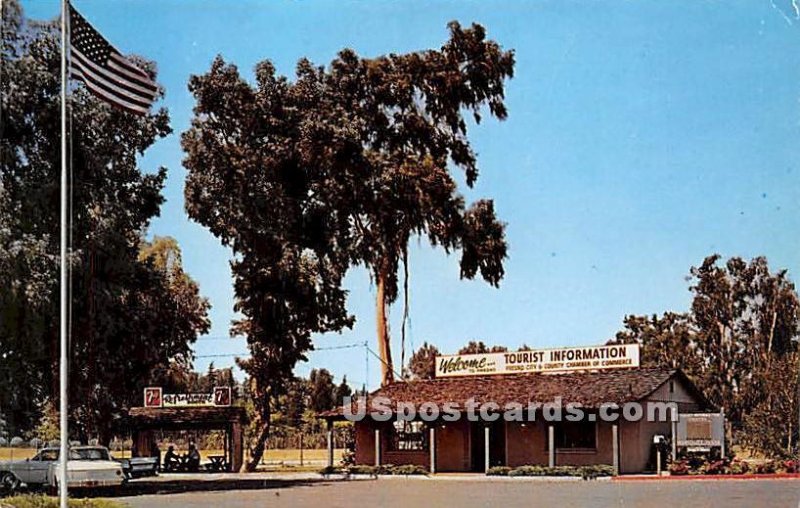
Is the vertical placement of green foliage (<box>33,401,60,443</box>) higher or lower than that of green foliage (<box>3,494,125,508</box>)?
higher

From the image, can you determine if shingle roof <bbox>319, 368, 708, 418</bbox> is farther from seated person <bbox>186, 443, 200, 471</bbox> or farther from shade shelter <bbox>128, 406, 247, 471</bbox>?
seated person <bbox>186, 443, 200, 471</bbox>

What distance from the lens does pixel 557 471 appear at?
31547mm

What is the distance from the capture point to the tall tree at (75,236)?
2545 cm

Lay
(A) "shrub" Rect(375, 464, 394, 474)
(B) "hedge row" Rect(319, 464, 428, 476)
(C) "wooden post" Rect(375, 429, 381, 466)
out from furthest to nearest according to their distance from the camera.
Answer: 1. (C) "wooden post" Rect(375, 429, 381, 466)
2. (A) "shrub" Rect(375, 464, 394, 474)
3. (B) "hedge row" Rect(319, 464, 428, 476)

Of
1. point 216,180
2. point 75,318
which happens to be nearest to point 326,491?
point 75,318

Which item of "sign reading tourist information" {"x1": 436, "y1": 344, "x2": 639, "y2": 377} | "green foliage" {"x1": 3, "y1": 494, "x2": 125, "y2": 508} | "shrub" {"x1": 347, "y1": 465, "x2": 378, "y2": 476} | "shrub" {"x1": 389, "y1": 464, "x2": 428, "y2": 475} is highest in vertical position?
"sign reading tourist information" {"x1": 436, "y1": 344, "x2": 639, "y2": 377}

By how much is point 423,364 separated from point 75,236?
17.2 meters

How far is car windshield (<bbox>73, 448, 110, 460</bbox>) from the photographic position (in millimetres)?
28406

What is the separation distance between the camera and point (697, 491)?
77.6 ft

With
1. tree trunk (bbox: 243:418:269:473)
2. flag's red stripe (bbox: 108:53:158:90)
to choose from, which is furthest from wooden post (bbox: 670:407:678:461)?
flag's red stripe (bbox: 108:53:158:90)

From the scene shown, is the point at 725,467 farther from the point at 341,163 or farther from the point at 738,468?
the point at 341,163

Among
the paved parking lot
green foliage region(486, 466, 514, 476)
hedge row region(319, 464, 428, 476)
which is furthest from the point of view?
hedge row region(319, 464, 428, 476)

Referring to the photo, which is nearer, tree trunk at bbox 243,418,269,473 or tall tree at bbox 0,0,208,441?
tall tree at bbox 0,0,208,441

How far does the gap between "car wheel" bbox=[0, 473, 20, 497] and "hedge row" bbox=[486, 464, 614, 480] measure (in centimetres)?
1294
